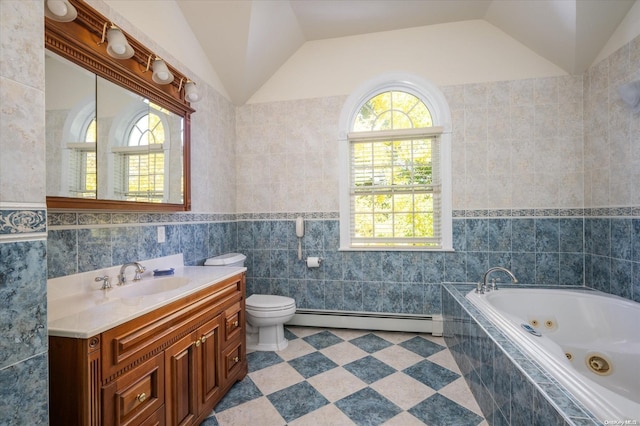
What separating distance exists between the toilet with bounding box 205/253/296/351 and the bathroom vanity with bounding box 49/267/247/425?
1.39 feet

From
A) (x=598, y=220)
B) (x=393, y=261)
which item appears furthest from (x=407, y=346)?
(x=598, y=220)

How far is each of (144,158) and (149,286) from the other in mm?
800

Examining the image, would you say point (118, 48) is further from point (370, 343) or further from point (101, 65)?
point (370, 343)

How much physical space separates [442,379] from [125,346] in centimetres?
196

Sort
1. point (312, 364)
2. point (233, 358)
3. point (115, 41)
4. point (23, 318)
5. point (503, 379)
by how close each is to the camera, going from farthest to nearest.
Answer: point (312, 364)
point (233, 358)
point (115, 41)
point (503, 379)
point (23, 318)

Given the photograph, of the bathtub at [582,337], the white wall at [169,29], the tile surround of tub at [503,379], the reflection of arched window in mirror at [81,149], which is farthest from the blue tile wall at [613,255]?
the white wall at [169,29]

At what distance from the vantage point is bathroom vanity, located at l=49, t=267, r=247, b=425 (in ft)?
3.24

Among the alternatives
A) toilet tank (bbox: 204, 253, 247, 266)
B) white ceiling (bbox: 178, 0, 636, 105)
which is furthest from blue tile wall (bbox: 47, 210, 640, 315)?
white ceiling (bbox: 178, 0, 636, 105)

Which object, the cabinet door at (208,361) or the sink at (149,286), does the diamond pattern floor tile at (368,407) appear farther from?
the sink at (149,286)

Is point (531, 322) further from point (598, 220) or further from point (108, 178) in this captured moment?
point (108, 178)

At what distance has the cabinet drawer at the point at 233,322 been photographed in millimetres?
1875

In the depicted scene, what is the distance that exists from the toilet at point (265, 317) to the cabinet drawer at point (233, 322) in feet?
1.24

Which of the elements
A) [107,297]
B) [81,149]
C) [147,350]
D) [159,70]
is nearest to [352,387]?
[147,350]

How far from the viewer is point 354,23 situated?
279 cm
